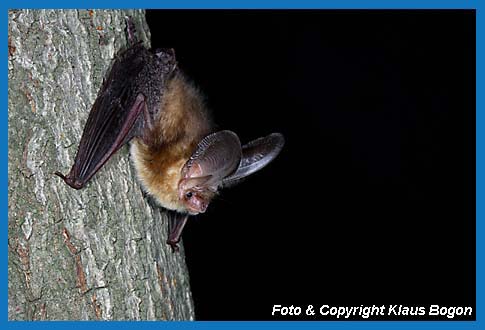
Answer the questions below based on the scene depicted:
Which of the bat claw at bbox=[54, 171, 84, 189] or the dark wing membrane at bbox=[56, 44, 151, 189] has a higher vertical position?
the dark wing membrane at bbox=[56, 44, 151, 189]

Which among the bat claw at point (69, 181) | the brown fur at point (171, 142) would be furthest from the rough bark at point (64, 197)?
the brown fur at point (171, 142)

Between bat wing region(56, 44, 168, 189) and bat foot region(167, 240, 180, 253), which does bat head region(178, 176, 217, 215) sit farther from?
bat wing region(56, 44, 168, 189)

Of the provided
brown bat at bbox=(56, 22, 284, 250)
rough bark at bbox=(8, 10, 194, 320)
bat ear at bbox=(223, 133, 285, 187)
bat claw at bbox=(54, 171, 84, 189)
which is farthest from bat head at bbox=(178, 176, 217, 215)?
bat claw at bbox=(54, 171, 84, 189)

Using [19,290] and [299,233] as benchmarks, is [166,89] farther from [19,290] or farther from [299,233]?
[299,233]

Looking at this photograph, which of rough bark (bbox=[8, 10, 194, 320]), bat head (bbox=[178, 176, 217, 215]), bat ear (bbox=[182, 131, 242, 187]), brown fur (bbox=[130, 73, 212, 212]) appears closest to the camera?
rough bark (bbox=[8, 10, 194, 320])

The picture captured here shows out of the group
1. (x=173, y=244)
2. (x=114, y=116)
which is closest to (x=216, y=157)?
(x=114, y=116)

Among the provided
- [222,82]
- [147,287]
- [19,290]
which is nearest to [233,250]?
[222,82]

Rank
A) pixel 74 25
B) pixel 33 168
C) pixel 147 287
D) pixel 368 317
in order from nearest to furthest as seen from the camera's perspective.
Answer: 1. pixel 33 168
2. pixel 74 25
3. pixel 147 287
4. pixel 368 317
